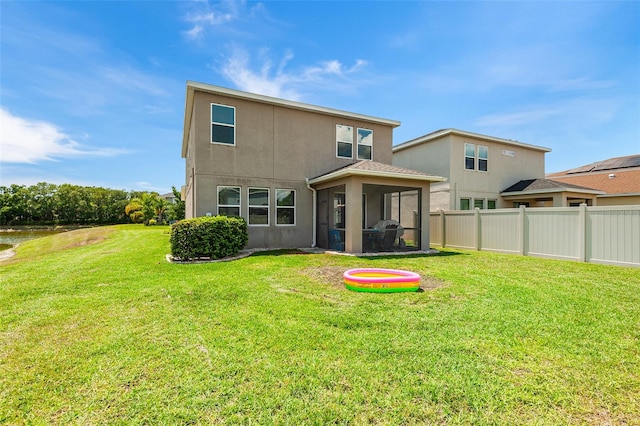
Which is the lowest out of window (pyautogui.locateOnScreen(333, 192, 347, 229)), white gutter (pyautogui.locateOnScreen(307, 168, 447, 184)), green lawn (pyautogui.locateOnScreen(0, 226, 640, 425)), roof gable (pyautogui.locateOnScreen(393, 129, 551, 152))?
green lawn (pyautogui.locateOnScreen(0, 226, 640, 425))

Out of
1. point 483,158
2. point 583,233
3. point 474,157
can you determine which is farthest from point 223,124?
point 483,158

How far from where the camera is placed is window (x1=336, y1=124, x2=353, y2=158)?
44.2ft

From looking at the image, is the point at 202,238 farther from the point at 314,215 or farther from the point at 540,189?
the point at 540,189

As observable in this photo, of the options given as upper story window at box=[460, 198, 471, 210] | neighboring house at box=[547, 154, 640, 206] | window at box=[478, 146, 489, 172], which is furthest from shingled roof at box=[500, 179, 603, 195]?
upper story window at box=[460, 198, 471, 210]

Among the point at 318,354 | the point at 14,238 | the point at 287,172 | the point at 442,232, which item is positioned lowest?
the point at 14,238

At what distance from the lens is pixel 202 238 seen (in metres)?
8.97

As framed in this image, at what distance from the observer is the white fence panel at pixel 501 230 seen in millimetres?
10977

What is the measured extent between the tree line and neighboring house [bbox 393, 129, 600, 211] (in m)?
38.3

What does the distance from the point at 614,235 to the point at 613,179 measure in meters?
16.8

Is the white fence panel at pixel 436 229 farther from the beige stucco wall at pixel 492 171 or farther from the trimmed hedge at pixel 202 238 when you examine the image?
the trimmed hedge at pixel 202 238

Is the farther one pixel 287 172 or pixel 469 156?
pixel 469 156

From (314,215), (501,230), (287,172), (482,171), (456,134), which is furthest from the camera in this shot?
(482,171)

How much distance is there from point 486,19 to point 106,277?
13227 millimetres

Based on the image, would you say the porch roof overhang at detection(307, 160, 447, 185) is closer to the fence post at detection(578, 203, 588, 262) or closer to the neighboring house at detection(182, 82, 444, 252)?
the neighboring house at detection(182, 82, 444, 252)
